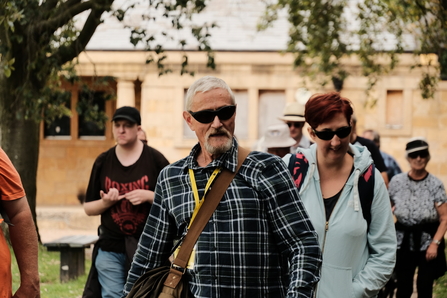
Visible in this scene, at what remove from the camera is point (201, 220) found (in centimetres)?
340

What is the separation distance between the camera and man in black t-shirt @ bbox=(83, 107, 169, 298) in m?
6.62

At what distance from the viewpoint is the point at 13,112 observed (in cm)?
1291

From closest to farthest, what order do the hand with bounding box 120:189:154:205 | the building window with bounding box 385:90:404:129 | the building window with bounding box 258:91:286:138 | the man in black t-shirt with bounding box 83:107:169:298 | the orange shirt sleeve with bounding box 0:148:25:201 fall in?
the orange shirt sleeve with bounding box 0:148:25:201 < the hand with bounding box 120:189:154:205 < the man in black t-shirt with bounding box 83:107:169:298 < the building window with bounding box 385:90:404:129 < the building window with bounding box 258:91:286:138

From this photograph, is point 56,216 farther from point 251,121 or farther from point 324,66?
point 324,66

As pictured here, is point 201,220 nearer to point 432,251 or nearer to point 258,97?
point 432,251

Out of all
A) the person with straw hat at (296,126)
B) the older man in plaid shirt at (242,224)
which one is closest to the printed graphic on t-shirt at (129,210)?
the person with straw hat at (296,126)

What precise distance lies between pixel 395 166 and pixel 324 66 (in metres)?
4.47

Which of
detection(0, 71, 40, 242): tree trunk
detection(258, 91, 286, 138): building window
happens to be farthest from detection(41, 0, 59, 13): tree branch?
detection(258, 91, 286, 138): building window

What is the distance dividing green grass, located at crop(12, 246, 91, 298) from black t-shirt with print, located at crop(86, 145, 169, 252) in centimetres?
347

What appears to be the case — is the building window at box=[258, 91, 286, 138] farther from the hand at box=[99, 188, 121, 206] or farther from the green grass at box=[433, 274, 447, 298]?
the hand at box=[99, 188, 121, 206]

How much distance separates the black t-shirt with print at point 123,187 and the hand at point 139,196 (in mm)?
107

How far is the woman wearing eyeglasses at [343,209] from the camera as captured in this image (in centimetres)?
432

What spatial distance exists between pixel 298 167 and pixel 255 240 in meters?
1.27

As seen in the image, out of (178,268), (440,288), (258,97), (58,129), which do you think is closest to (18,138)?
(440,288)
